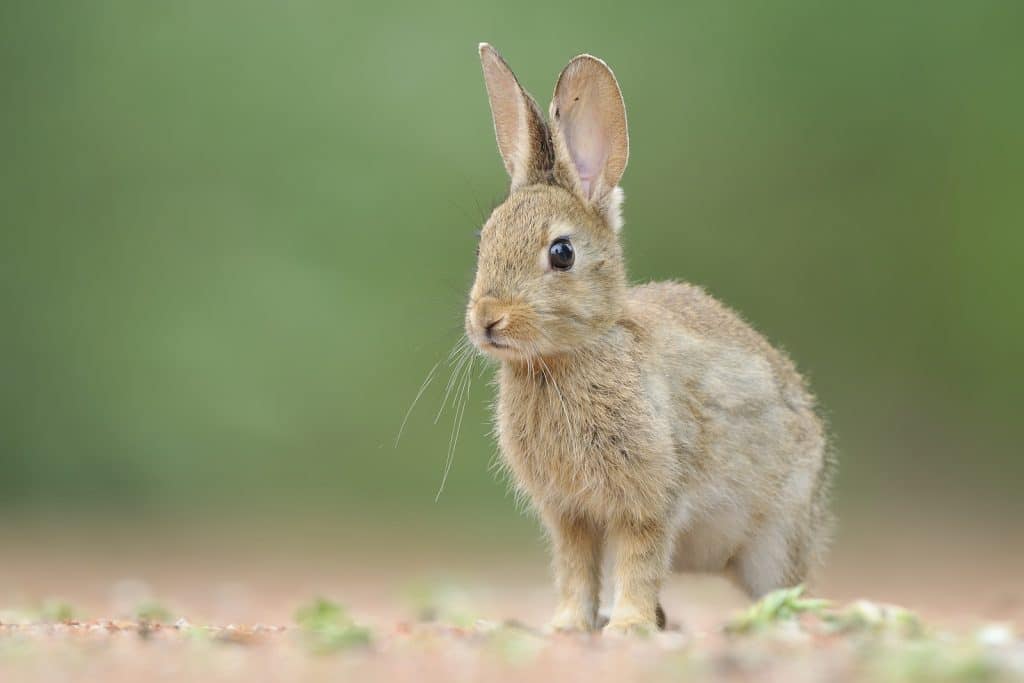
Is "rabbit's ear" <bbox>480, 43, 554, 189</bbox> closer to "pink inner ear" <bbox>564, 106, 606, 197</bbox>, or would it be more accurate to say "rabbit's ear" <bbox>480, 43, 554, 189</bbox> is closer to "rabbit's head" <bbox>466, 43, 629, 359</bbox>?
"rabbit's head" <bbox>466, 43, 629, 359</bbox>

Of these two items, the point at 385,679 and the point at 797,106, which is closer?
the point at 385,679

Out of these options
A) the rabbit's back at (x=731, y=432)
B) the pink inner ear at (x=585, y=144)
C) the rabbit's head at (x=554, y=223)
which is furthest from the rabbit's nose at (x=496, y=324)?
the pink inner ear at (x=585, y=144)

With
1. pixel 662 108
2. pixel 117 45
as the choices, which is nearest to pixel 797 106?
pixel 662 108

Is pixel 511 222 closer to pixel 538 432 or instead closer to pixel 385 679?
pixel 538 432

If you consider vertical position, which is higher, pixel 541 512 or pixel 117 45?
pixel 117 45

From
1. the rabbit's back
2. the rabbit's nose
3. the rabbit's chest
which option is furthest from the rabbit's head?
the rabbit's back

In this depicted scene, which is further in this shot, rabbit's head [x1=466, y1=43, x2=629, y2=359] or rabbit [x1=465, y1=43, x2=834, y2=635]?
rabbit [x1=465, y1=43, x2=834, y2=635]

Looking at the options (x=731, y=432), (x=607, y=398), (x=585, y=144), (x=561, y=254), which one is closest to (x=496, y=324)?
(x=561, y=254)
